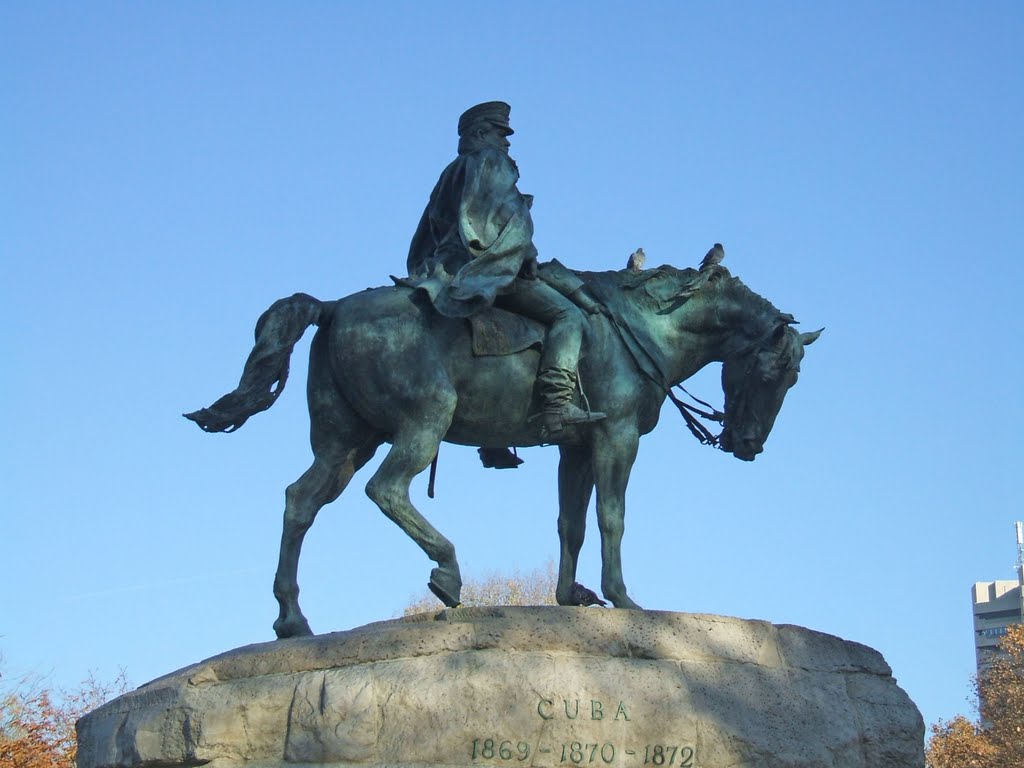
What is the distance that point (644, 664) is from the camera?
1016 cm

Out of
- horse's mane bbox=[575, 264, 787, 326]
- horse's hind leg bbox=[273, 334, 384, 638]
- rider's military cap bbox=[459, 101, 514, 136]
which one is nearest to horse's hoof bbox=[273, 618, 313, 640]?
horse's hind leg bbox=[273, 334, 384, 638]

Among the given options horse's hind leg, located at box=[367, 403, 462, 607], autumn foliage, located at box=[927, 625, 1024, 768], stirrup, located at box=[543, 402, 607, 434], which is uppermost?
autumn foliage, located at box=[927, 625, 1024, 768]

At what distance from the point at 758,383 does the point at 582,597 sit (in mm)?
2250

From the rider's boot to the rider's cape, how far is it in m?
0.69

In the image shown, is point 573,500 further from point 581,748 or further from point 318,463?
point 581,748

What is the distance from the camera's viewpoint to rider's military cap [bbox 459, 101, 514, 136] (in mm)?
12508

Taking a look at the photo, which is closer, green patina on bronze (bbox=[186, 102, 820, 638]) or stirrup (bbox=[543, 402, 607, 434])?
green patina on bronze (bbox=[186, 102, 820, 638])

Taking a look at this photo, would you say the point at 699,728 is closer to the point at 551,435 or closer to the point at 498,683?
the point at 498,683

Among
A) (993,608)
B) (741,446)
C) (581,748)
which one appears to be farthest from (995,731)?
(993,608)

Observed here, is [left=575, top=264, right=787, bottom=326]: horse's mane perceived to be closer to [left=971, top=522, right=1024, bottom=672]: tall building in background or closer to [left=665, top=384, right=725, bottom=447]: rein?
[left=665, top=384, right=725, bottom=447]: rein

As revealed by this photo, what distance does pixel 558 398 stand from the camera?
445 inches

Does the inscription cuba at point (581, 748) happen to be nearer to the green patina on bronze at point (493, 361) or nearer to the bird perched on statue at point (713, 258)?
the green patina on bronze at point (493, 361)

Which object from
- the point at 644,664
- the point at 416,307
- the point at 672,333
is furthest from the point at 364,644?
the point at 672,333

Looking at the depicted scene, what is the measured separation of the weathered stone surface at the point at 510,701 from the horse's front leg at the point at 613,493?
98cm
